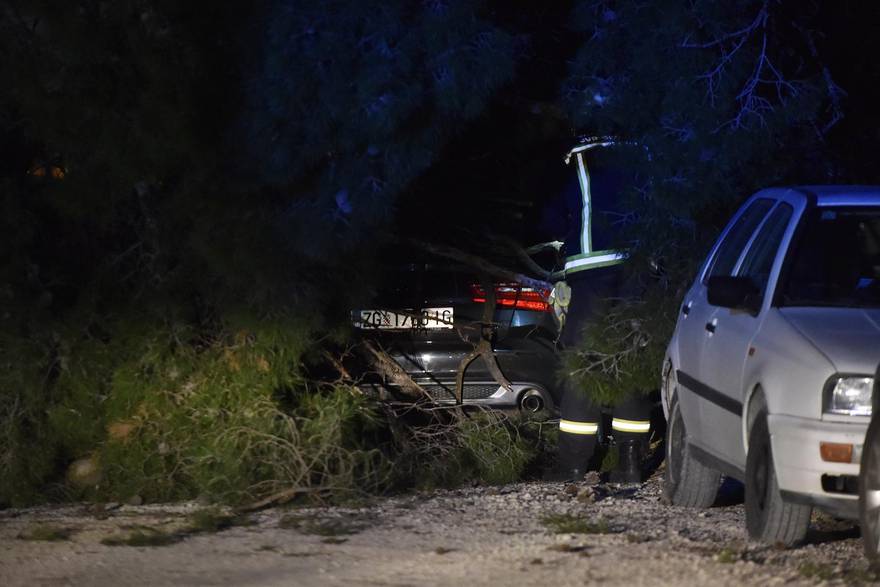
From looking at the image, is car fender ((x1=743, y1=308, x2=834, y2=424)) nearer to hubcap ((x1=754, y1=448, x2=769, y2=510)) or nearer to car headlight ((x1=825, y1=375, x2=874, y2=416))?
car headlight ((x1=825, y1=375, x2=874, y2=416))

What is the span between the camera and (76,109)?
8.27 metres

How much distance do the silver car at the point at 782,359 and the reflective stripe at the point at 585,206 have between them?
4.39 feet

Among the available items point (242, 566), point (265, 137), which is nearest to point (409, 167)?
point (265, 137)

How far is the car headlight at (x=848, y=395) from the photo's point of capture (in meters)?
→ 5.70

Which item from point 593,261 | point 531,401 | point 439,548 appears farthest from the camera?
point 531,401

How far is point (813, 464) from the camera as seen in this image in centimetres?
573

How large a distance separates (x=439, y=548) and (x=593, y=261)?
10.5 feet

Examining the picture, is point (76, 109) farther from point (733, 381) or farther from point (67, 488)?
point (733, 381)

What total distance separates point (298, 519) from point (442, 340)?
3146mm

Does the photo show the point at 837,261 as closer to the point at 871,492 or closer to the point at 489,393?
the point at 871,492

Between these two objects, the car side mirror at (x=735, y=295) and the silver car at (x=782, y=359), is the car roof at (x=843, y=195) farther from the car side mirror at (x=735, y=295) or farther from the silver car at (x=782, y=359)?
the car side mirror at (x=735, y=295)

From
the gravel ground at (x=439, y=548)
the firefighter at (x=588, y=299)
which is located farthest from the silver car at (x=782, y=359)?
the firefighter at (x=588, y=299)

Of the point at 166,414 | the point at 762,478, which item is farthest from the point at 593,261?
the point at 762,478

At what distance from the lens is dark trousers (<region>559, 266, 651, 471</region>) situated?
934 centimetres
